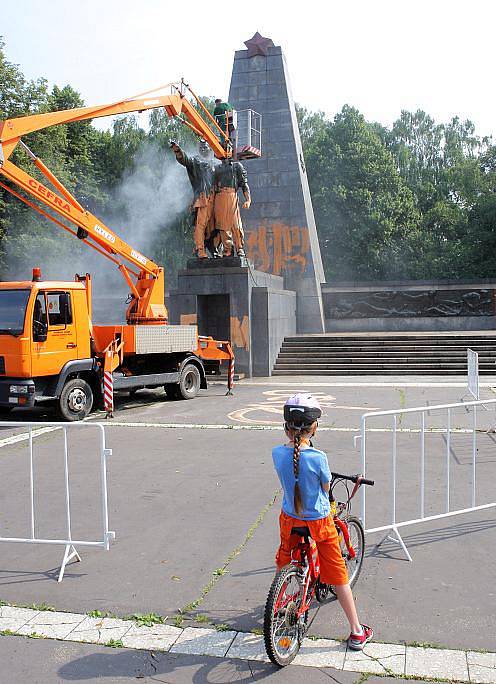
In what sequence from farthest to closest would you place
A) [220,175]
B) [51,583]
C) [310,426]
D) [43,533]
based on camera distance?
[220,175] < [43,533] < [51,583] < [310,426]

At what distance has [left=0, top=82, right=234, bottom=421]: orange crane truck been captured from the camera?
11.5 meters

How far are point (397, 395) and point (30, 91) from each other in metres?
26.2

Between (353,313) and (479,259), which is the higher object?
(479,259)

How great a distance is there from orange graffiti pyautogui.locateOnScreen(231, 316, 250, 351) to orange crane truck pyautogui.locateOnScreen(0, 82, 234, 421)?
2949mm

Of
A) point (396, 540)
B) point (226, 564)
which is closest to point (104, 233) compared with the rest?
point (226, 564)

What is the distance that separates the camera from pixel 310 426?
145 inches

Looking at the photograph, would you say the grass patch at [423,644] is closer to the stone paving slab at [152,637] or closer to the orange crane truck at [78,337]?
the stone paving slab at [152,637]

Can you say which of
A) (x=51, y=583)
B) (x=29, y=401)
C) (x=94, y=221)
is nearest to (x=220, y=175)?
(x=94, y=221)

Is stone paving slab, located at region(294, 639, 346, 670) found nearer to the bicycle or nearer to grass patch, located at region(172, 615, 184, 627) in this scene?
the bicycle

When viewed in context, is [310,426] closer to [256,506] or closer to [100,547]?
[100,547]

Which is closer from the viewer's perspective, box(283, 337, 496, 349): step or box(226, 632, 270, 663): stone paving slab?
box(226, 632, 270, 663): stone paving slab

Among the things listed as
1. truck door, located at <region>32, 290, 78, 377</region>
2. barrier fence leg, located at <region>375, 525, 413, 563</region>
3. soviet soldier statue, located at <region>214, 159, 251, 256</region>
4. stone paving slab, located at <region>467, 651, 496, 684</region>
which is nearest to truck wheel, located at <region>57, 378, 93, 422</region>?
truck door, located at <region>32, 290, 78, 377</region>

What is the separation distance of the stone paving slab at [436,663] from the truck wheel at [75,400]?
9.20 meters

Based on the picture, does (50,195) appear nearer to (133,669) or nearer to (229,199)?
(229,199)
